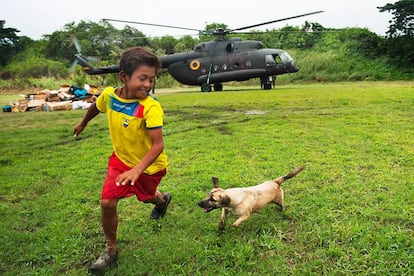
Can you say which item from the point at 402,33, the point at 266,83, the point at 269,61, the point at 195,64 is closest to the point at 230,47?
the point at 195,64

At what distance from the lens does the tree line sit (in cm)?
2261

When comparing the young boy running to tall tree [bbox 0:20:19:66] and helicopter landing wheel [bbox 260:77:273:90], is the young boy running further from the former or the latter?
tall tree [bbox 0:20:19:66]

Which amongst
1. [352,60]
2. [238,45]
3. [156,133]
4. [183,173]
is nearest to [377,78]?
[352,60]

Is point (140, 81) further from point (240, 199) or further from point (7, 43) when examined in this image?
point (7, 43)

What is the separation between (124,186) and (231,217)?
1026mm

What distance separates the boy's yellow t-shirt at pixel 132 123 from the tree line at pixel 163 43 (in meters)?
17.3

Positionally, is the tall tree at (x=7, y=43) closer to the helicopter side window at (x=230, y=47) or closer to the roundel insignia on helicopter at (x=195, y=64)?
the roundel insignia on helicopter at (x=195, y=64)

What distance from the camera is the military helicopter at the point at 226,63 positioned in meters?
16.8

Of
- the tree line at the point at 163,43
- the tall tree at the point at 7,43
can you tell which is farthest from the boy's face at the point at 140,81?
the tall tree at the point at 7,43

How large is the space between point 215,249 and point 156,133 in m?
0.93

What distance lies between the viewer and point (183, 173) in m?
3.98

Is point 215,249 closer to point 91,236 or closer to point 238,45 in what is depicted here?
point 91,236

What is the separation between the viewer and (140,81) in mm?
2152

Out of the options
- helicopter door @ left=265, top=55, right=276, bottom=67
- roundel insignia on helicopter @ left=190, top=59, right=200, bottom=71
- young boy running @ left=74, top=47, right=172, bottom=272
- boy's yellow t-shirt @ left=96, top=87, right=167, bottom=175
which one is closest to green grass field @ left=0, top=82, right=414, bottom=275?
young boy running @ left=74, top=47, right=172, bottom=272
